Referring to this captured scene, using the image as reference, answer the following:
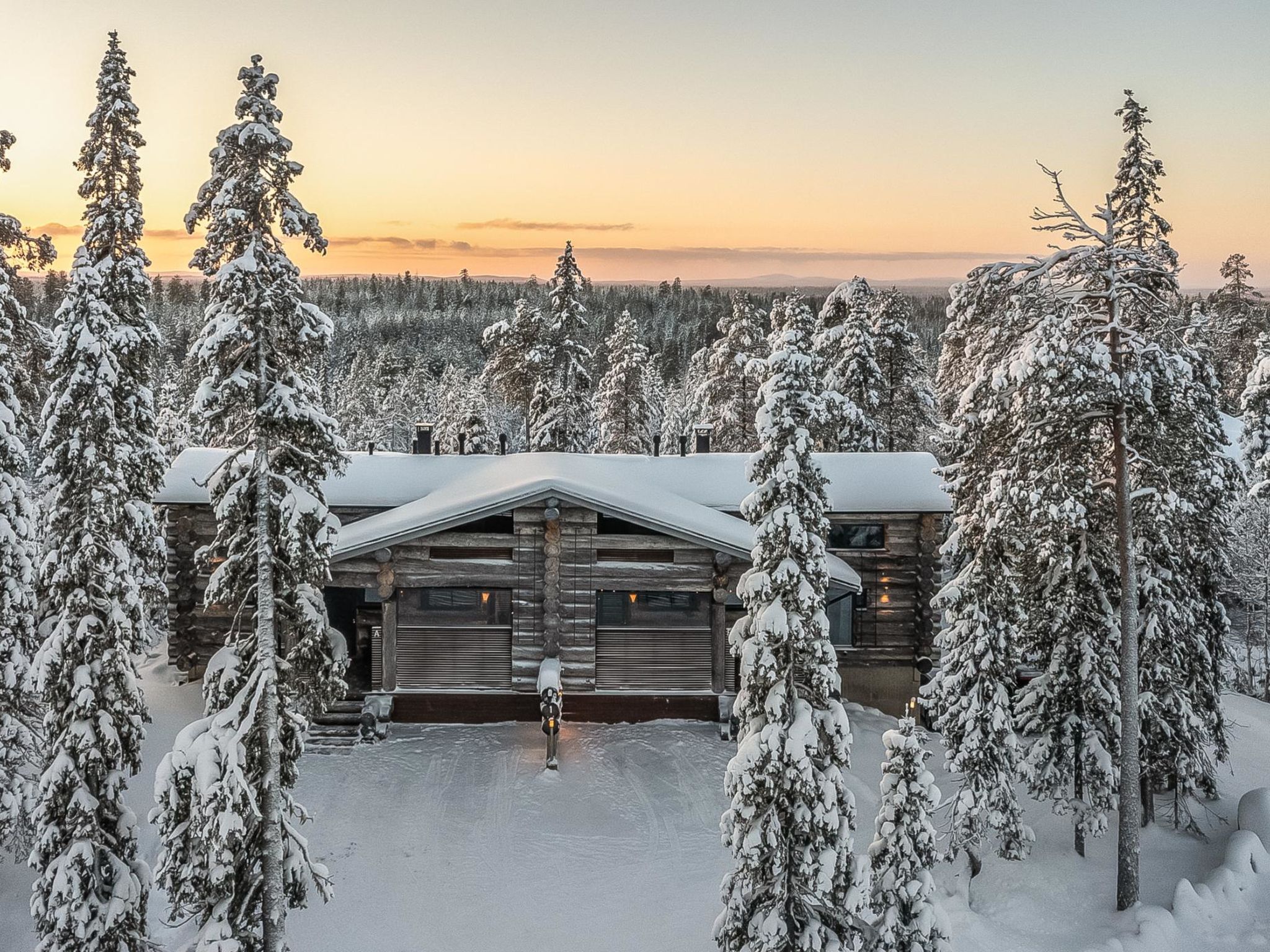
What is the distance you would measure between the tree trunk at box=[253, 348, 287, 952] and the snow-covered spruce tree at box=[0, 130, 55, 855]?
18.0 ft

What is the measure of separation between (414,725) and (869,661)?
1217 cm

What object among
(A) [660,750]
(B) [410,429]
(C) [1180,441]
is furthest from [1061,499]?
(B) [410,429]

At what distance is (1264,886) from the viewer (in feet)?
53.5

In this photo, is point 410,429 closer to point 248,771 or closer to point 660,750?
point 660,750

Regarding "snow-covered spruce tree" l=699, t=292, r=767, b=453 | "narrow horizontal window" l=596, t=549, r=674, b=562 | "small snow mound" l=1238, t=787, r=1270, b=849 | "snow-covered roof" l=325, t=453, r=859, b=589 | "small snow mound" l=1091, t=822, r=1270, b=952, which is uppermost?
"snow-covered spruce tree" l=699, t=292, r=767, b=453

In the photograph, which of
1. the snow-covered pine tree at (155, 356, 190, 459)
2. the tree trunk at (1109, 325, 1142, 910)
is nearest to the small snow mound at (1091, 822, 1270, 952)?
the tree trunk at (1109, 325, 1142, 910)

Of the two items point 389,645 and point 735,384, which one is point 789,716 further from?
point 735,384

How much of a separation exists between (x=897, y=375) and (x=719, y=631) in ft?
68.8

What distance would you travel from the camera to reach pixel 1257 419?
3284cm

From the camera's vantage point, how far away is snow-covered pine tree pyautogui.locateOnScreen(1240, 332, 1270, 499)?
31.2 m

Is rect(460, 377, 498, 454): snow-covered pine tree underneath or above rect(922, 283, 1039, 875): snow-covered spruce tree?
above

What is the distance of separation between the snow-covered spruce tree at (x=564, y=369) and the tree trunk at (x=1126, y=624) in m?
27.2

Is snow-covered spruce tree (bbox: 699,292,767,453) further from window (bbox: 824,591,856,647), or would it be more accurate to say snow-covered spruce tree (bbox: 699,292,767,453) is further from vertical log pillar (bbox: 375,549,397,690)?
vertical log pillar (bbox: 375,549,397,690)

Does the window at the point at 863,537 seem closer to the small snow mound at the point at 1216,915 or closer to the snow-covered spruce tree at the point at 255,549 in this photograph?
the small snow mound at the point at 1216,915
